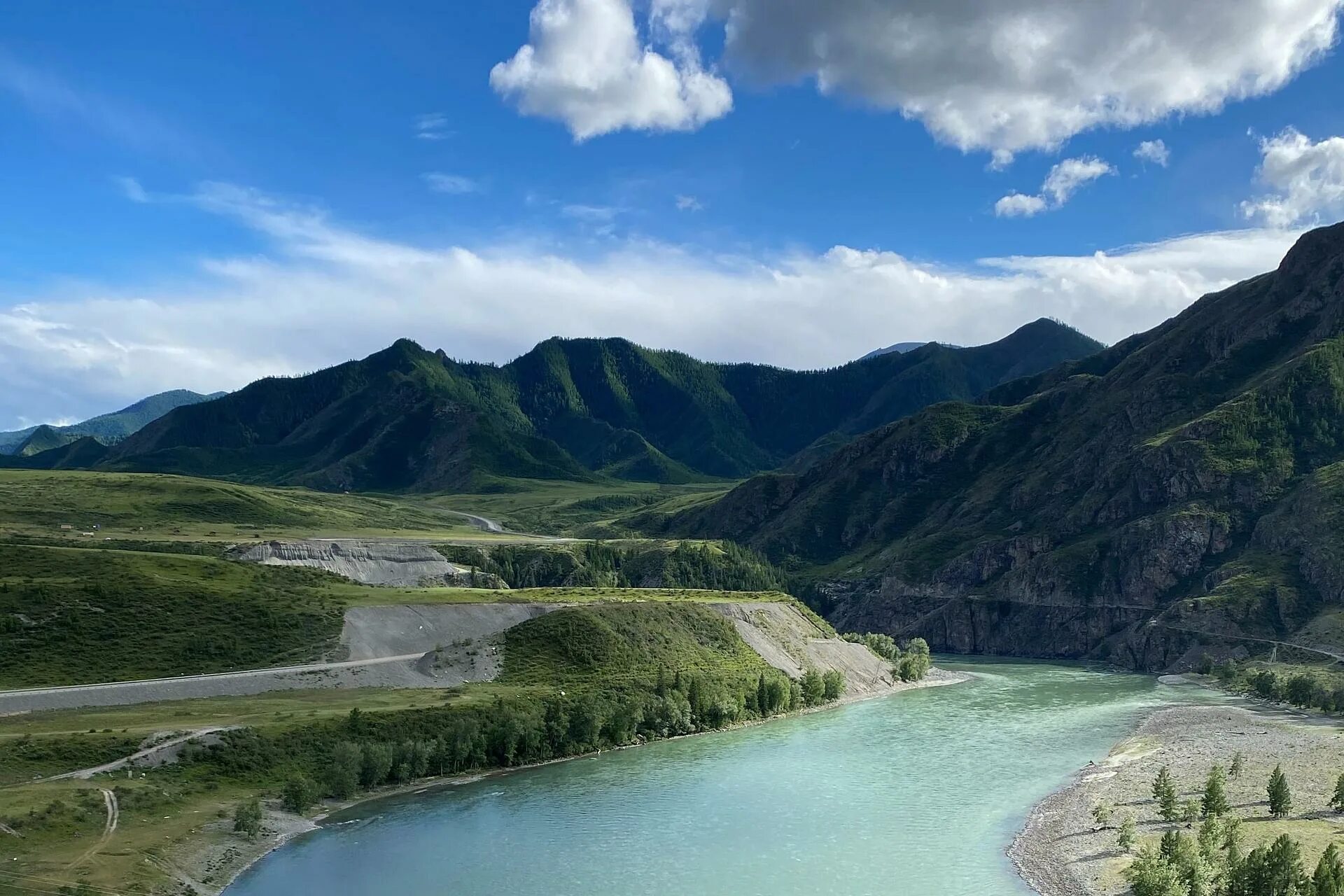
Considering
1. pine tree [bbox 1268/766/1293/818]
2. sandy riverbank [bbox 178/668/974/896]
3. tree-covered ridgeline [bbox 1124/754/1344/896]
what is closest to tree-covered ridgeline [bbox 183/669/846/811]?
sandy riverbank [bbox 178/668/974/896]

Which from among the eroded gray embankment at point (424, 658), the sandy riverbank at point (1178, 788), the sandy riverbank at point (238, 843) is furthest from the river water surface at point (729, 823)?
the eroded gray embankment at point (424, 658)

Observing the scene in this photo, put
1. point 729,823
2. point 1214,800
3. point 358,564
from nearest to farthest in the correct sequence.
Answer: point 1214,800, point 729,823, point 358,564

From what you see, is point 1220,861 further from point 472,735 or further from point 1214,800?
point 472,735

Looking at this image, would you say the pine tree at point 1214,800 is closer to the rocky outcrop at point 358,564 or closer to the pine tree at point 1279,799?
the pine tree at point 1279,799

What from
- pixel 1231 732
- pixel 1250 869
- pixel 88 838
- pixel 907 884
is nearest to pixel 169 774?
pixel 88 838

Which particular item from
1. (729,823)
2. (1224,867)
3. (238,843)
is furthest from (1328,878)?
(238,843)

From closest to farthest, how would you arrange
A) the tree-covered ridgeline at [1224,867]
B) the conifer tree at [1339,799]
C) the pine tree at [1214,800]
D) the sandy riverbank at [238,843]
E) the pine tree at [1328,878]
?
Result: the pine tree at [1328,878]
the tree-covered ridgeline at [1224,867]
the sandy riverbank at [238,843]
the pine tree at [1214,800]
the conifer tree at [1339,799]
